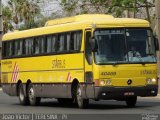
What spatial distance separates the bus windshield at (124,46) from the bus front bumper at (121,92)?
87cm

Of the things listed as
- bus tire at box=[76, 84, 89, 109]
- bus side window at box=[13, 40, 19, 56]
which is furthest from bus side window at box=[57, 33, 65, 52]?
bus side window at box=[13, 40, 19, 56]

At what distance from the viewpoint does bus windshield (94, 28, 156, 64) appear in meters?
24.1

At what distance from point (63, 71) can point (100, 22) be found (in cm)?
280

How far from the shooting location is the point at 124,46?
79.8 feet

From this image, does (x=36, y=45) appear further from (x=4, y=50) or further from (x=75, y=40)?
(x=4, y=50)

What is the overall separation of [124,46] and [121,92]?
1522 millimetres

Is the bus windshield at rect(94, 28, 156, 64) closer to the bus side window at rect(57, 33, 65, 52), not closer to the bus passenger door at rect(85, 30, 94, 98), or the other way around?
the bus passenger door at rect(85, 30, 94, 98)

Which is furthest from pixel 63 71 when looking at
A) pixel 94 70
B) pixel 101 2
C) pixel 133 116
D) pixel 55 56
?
pixel 101 2

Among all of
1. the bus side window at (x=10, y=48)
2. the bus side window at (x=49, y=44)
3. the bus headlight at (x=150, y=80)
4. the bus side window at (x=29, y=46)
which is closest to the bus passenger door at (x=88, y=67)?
the bus headlight at (x=150, y=80)

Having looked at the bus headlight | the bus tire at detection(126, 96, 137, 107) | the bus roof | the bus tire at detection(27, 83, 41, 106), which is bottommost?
the bus tire at detection(126, 96, 137, 107)

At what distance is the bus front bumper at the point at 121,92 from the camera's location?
78.4 ft

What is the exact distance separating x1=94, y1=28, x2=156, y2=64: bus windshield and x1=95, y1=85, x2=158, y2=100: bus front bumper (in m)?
0.87

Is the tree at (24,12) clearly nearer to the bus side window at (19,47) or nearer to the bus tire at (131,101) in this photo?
the bus side window at (19,47)

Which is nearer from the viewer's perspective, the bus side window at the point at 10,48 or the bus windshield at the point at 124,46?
the bus windshield at the point at 124,46
